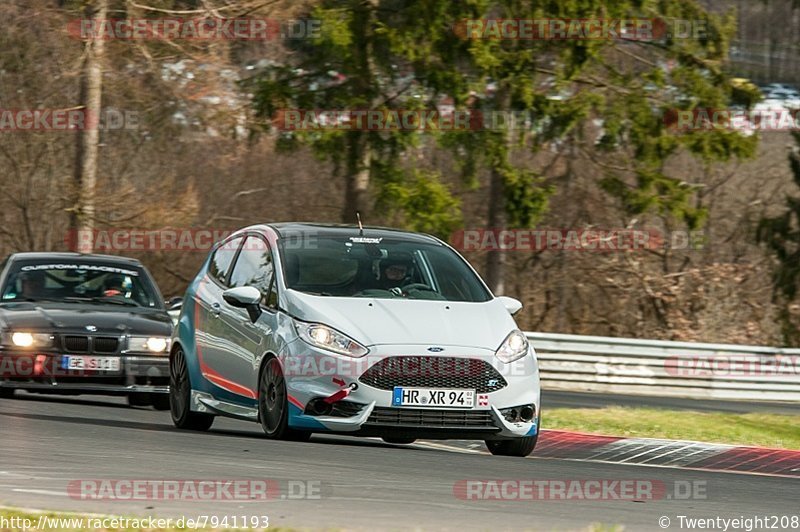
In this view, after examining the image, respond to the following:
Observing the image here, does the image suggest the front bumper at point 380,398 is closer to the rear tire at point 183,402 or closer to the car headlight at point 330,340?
the car headlight at point 330,340

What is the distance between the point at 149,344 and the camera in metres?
16.4

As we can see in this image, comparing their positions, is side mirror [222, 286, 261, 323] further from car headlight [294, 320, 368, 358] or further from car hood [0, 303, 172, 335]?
car hood [0, 303, 172, 335]

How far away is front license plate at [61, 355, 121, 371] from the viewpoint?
1609 cm

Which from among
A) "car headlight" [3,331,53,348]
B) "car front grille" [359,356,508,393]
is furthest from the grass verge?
"car headlight" [3,331,53,348]

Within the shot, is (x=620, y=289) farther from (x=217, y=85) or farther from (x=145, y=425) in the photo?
(x=145, y=425)

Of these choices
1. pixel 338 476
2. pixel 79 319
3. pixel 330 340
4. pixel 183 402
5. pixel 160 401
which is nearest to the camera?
pixel 338 476

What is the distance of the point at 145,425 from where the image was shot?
1408cm

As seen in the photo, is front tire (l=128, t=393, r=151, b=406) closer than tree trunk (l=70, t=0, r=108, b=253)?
Yes

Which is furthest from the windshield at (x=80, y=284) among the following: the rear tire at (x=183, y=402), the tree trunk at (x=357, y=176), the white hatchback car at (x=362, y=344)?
the tree trunk at (x=357, y=176)

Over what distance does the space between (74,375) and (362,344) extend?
5.54 metres

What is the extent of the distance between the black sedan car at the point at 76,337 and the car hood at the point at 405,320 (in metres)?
4.68

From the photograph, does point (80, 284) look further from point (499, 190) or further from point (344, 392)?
point (499, 190)

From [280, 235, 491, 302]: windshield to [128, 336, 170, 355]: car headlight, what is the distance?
4.12 m

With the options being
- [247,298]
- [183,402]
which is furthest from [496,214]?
[247,298]
